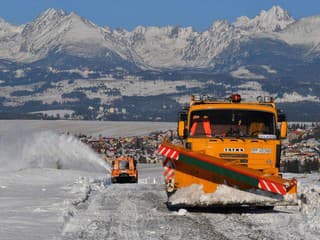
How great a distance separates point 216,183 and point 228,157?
98cm

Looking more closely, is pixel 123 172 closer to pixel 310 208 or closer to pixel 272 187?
pixel 310 208

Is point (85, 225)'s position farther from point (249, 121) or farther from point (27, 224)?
point (249, 121)

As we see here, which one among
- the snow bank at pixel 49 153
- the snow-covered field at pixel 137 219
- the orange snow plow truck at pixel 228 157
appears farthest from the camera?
the snow bank at pixel 49 153

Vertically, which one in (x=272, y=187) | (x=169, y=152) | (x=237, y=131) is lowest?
(x=272, y=187)

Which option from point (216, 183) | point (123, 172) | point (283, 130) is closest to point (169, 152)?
point (216, 183)

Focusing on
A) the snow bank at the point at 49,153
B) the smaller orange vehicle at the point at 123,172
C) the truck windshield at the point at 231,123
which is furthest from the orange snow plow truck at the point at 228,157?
the snow bank at the point at 49,153

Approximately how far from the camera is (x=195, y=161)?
17625 mm

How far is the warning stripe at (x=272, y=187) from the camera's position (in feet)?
55.9

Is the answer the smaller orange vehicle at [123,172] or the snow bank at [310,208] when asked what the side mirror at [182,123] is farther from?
the smaller orange vehicle at [123,172]

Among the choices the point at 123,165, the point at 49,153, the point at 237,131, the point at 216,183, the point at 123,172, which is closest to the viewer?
the point at 216,183

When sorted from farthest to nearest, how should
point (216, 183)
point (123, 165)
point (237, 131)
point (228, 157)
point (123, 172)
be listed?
point (123, 165) < point (123, 172) < point (237, 131) < point (228, 157) < point (216, 183)

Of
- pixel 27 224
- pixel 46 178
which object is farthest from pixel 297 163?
pixel 27 224

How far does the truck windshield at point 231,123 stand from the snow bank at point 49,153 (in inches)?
1500

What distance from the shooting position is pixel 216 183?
699 inches
